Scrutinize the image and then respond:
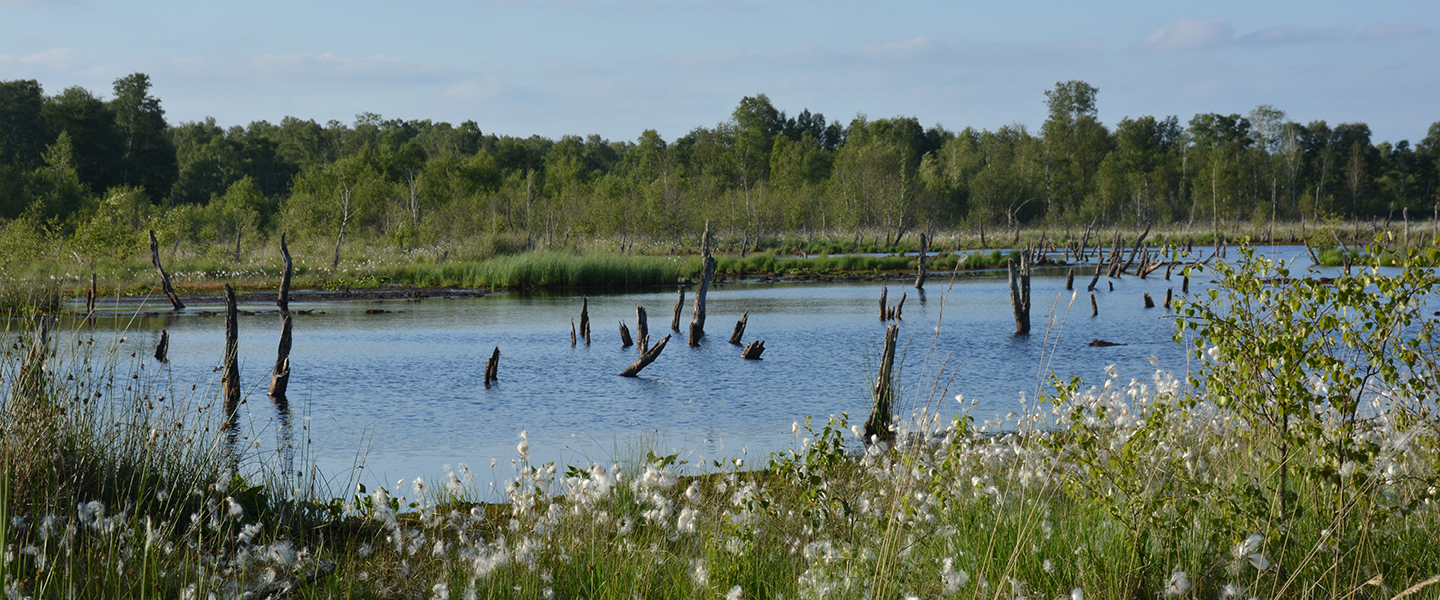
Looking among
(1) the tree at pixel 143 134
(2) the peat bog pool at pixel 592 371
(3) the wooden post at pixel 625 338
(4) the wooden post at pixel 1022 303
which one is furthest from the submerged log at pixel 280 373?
(1) the tree at pixel 143 134

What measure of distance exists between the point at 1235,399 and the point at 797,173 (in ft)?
297

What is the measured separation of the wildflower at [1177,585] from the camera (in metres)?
3.73

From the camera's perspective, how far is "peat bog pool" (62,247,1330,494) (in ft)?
39.6

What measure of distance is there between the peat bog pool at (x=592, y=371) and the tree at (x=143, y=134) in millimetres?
56043

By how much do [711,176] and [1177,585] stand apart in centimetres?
8861

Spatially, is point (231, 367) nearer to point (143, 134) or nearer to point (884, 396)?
point (884, 396)

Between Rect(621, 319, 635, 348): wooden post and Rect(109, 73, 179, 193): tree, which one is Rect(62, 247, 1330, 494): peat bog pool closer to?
Rect(621, 319, 635, 348): wooden post

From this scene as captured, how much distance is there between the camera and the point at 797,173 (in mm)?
94812

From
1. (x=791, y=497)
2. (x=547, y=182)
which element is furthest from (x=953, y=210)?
(x=791, y=497)

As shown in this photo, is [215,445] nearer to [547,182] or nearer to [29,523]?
[29,523]

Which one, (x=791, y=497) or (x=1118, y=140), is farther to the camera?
(x=1118, y=140)

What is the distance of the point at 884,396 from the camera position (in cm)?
1177

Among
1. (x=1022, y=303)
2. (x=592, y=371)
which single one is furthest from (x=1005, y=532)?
(x=1022, y=303)

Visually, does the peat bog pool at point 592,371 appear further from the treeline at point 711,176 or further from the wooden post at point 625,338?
the treeline at point 711,176
